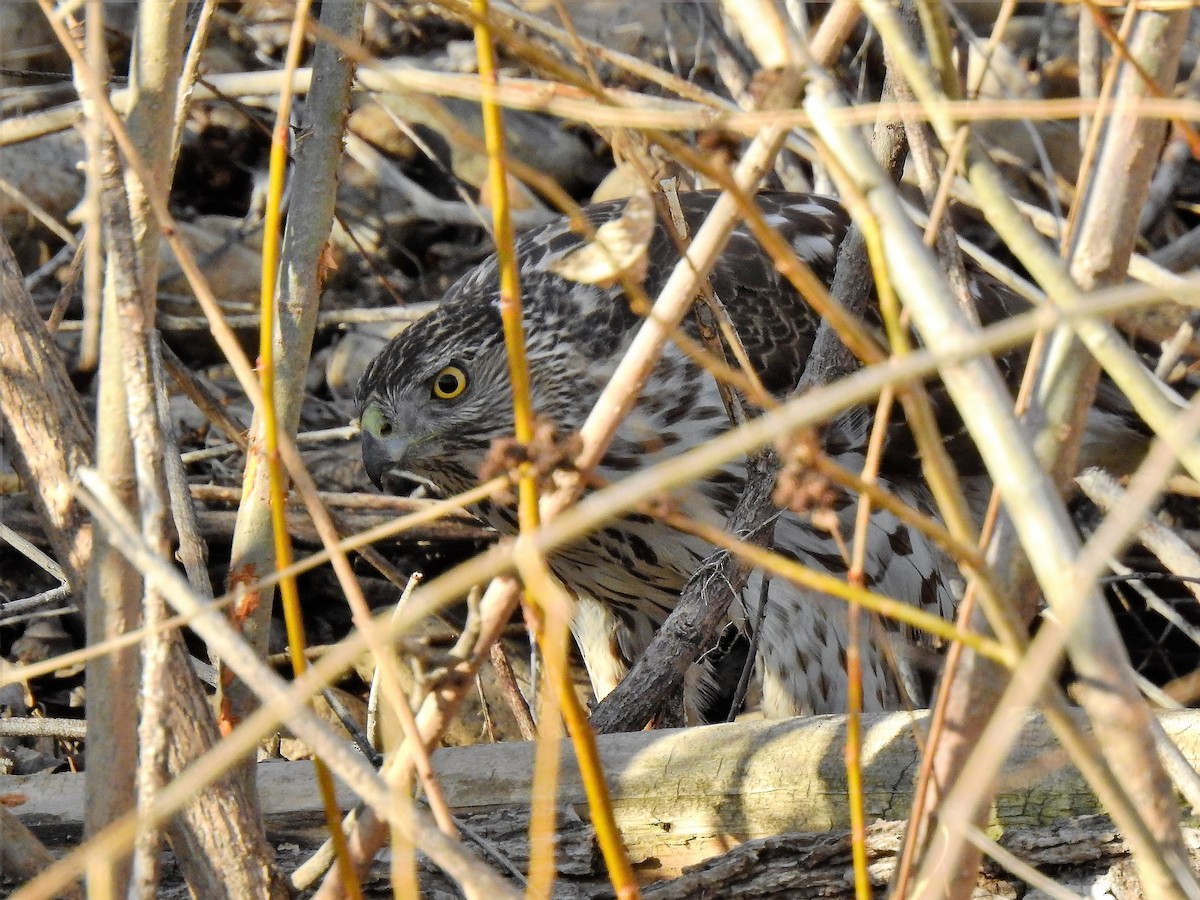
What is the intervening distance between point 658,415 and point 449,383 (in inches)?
22.3

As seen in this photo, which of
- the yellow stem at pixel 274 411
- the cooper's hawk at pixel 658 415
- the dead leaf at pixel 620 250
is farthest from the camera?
the cooper's hawk at pixel 658 415

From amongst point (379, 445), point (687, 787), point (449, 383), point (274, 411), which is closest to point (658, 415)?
point (449, 383)

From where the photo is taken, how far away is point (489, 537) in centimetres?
442

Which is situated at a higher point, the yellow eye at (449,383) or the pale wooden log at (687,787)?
the yellow eye at (449,383)

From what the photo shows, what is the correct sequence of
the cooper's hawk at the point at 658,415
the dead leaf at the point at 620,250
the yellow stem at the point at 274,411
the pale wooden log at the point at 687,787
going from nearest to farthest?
the dead leaf at the point at 620,250 → the yellow stem at the point at 274,411 → the pale wooden log at the point at 687,787 → the cooper's hawk at the point at 658,415

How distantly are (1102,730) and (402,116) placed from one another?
183 inches

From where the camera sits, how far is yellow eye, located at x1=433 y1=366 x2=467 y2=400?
149 inches

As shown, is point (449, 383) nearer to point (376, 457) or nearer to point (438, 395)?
point (438, 395)

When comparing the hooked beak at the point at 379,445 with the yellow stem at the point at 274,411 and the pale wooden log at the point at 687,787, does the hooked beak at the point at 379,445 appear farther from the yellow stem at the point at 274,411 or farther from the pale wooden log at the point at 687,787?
the yellow stem at the point at 274,411

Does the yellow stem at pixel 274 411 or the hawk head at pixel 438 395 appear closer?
the yellow stem at pixel 274 411

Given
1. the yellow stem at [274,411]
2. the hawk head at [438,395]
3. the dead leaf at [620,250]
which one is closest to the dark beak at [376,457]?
the hawk head at [438,395]

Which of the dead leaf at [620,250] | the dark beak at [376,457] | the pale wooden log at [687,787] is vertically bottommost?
the pale wooden log at [687,787]

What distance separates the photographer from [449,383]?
3799 millimetres

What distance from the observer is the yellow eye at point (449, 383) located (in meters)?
3.78
